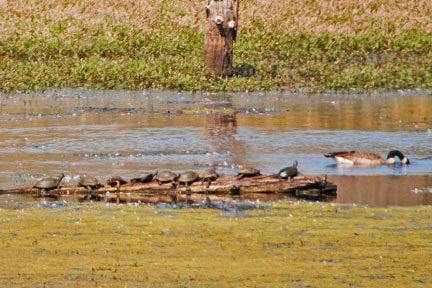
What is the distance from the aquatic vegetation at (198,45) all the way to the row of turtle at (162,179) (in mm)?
14771

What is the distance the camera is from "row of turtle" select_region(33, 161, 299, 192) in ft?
58.5

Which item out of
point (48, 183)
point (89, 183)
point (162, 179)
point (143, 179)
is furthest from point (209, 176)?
point (48, 183)

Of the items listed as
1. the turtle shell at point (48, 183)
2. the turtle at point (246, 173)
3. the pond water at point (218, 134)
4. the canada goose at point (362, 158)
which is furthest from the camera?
the canada goose at point (362, 158)

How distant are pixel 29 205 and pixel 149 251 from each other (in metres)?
3.47

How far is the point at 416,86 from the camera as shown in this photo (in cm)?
3344

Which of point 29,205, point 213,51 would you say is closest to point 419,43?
point 213,51

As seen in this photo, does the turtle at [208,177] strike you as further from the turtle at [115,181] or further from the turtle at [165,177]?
the turtle at [115,181]

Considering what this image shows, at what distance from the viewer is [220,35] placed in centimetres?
3488

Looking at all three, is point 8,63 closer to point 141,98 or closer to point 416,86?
point 141,98

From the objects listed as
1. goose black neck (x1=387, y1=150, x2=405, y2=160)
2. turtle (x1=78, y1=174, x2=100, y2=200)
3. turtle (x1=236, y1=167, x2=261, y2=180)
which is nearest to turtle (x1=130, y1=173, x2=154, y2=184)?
turtle (x1=78, y1=174, x2=100, y2=200)

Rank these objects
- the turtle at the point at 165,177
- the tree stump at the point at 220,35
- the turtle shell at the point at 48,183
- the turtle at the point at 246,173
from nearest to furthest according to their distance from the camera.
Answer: the turtle shell at the point at 48,183 → the turtle at the point at 165,177 → the turtle at the point at 246,173 → the tree stump at the point at 220,35

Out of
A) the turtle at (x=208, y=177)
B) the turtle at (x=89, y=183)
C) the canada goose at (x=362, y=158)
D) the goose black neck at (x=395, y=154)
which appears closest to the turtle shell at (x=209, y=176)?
the turtle at (x=208, y=177)

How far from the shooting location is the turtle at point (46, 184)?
699 inches

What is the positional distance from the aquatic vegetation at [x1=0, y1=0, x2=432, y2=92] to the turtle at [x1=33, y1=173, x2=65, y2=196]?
15.2m
